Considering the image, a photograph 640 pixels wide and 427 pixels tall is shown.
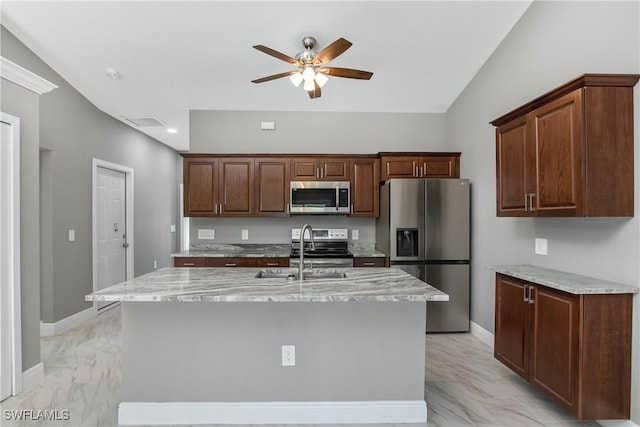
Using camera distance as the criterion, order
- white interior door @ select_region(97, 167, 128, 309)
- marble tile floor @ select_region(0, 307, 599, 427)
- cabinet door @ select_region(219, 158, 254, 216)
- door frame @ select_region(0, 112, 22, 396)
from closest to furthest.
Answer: marble tile floor @ select_region(0, 307, 599, 427) < door frame @ select_region(0, 112, 22, 396) < cabinet door @ select_region(219, 158, 254, 216) < white interior door @ select_region(97, 167, 128, 309)

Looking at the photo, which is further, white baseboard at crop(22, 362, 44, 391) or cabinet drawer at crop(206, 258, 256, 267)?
cabinet drawer at crop(206, 258, 256, 267)

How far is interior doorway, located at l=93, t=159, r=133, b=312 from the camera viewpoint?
15.0ft

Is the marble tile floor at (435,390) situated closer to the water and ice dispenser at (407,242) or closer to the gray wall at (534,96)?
the gray wall at (534,96)

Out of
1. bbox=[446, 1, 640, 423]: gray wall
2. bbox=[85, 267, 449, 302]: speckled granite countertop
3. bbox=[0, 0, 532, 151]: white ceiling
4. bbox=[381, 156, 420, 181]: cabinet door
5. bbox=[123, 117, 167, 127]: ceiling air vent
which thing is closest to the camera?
bbox=[85, 267, 449, 302]: speckled granite countertop

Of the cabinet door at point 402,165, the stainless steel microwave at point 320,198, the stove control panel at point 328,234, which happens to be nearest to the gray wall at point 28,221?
the stainless steel microwave at point 320,198

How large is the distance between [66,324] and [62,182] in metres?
1.64

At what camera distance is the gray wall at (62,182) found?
268 cm

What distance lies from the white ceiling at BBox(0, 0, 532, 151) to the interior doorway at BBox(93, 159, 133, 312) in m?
1.05

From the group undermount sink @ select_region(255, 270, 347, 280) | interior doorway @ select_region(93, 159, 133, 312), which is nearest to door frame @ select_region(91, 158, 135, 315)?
interior doorway @ select_region(93, 159, 133, 312)

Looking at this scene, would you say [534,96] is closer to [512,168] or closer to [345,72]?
[512,168]

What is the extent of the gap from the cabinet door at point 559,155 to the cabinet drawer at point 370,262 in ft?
6.32

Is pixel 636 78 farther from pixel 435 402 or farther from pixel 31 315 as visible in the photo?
pixel 31 315

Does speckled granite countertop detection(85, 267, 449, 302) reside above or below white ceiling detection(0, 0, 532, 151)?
below

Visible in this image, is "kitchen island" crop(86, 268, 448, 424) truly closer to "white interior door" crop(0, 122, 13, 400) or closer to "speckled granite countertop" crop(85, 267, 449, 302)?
"speckled granite countertop" crop(85, 267, 449, 302)
